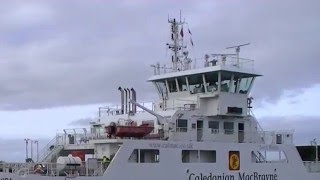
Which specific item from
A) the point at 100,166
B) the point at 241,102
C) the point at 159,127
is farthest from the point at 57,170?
the point at 241,102

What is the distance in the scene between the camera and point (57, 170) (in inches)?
904

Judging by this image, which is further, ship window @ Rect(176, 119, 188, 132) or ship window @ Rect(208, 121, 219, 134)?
ship window @ Rect(208, 121, 219, 134)

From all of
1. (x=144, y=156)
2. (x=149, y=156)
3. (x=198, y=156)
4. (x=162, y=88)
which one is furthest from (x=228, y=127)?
(x=144, y=156)

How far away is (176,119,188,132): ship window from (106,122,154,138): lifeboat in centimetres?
211

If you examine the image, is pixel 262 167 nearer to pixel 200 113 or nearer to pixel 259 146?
pixel 259 146

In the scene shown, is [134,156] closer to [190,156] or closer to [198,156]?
[190,156]

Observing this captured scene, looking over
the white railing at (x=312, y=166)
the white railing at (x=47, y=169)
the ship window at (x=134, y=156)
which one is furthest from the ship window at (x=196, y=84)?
the white railing at (x=312, y=166)

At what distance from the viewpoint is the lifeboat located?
78.5 ft

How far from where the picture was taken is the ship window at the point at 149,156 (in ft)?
80.9

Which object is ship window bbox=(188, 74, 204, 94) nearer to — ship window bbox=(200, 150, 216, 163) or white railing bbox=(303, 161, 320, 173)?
ship window bbox=(200, 150, 216, 163)

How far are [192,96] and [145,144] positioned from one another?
4.60m

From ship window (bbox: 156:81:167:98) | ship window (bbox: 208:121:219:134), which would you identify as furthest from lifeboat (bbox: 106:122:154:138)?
ship window (bbox: 156:81:167:98)

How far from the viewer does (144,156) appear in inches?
976

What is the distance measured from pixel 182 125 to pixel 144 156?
2656 millimetres
